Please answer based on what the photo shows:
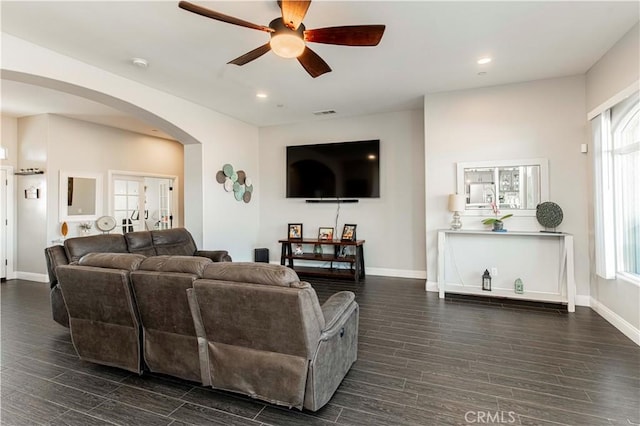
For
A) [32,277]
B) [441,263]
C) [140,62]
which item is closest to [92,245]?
[140,62]

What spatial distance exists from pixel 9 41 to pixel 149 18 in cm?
150

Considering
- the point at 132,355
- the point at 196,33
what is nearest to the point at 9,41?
the point at 196,33

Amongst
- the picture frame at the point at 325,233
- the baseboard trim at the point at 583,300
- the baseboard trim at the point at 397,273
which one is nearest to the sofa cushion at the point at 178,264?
the baseboard trim at the point at 397,273

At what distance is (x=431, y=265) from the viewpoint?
4.99 meters

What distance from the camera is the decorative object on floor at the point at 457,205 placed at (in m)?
4.56

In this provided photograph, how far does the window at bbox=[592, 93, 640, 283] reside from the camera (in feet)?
10.7

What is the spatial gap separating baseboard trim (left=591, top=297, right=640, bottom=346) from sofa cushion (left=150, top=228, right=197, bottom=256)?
17.7 ft

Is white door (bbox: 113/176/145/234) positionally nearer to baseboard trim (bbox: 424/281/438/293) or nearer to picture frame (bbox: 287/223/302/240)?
picture frame (bbox: 287/223/302/240)

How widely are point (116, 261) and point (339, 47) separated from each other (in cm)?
294

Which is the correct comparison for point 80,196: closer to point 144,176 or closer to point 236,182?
point 144,176

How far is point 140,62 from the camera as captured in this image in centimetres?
370

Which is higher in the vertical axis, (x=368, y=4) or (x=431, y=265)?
(x=368, y=4)

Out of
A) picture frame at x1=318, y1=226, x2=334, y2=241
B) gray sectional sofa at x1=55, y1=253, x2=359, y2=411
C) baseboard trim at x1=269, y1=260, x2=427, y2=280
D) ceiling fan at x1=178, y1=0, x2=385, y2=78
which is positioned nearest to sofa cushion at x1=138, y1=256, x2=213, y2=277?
gray sectional sofa at x1=55, y1=253, x2=359, y2=411

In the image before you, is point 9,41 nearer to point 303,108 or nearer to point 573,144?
point 303,108
